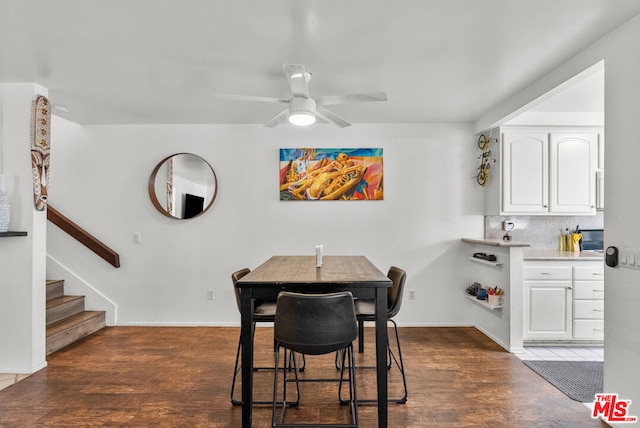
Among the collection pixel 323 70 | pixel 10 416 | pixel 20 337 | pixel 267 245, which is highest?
pixel 323 70

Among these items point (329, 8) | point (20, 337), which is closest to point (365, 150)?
point (329, 8)

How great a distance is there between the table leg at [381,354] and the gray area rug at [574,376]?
1488mm

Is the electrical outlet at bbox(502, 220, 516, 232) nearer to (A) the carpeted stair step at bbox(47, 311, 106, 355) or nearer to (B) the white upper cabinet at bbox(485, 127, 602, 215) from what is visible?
(B) the white upper cabinet at bbox(485, 127, 602, 215)

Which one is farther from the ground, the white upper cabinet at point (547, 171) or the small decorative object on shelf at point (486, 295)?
the white upper cabinet at point (547, 171)

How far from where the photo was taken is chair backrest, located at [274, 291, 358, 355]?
2.03 meters

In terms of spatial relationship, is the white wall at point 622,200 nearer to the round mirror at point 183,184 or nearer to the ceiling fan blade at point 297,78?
the ceiling fan blade at point 297,78

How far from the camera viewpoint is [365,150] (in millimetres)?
4469

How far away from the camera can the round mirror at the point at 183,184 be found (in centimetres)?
449

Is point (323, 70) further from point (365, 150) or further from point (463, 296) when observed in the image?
point (463, 296)

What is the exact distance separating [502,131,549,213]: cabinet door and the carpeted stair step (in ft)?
15.3

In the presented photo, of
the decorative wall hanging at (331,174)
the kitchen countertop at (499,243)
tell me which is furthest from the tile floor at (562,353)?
the decorative wall hanging at (331,174)

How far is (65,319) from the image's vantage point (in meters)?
4.07

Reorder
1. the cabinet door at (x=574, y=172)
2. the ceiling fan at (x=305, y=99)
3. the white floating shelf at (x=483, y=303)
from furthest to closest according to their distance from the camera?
the cabinet door at (x=574, y=172) → the white floating shelf at (x=483, y=303) → the ceiling fan at (x=305, y=99)

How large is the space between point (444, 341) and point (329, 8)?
10.8ft
